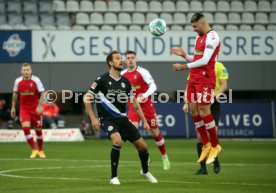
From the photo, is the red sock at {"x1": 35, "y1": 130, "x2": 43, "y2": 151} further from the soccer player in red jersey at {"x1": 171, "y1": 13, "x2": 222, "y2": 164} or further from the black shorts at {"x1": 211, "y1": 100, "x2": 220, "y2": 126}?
the soccer player in red jersey at {"x1": 171, "y1": 13, "x2": 222, "y2": 164}

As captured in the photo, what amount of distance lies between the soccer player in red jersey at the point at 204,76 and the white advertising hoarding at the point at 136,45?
14592 mm

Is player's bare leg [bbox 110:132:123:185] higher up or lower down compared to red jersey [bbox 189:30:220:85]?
lower down

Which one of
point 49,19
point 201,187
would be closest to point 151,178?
point 201,187

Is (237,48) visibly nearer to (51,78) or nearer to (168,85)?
(168,85)

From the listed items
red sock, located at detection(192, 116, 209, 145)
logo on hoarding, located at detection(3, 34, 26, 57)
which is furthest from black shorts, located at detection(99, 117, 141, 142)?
logo on hoarding, located at detection(3, 34, 26, 57)

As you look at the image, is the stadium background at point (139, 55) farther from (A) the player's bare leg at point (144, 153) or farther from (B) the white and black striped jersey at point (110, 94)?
(A) the player's bare leg at point (144, 153)

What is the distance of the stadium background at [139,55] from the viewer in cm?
2809

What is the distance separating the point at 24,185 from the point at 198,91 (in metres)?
3.69

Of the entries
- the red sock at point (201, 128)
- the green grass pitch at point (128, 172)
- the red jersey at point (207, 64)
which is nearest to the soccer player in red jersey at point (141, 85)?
the green grass pitch at point (128, 172)

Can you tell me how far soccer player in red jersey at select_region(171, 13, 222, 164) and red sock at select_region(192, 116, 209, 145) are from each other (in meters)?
0.04

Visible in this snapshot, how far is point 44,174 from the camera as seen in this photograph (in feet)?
45.4

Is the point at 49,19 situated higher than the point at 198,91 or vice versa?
the point at 49,19

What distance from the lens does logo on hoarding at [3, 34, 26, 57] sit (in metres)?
27.9

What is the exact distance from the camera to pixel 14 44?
27953mm
